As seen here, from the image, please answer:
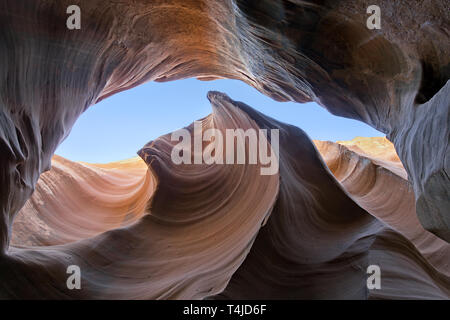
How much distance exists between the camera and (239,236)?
383 cm

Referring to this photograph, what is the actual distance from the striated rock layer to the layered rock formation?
0.02m

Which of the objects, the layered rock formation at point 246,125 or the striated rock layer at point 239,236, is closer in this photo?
the layered rock formation at point 246,125

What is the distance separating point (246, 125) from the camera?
17.2 ft

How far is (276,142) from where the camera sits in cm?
461

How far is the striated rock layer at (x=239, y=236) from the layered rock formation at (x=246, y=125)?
0.02 metres

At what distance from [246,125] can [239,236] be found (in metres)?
2.09

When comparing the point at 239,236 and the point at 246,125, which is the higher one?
the point at 246,125

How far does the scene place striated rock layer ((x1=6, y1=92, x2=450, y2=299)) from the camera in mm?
2973

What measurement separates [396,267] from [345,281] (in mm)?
615

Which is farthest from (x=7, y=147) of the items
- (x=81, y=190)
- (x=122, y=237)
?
(x=81, y=190)

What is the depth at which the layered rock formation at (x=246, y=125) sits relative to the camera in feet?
7.78

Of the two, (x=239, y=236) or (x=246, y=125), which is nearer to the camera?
(x=239, y=236)

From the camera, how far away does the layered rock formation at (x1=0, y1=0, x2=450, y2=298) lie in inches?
93.4

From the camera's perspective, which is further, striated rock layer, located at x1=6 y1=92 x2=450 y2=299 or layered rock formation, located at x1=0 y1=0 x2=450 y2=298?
striated rock layer, located at x1=6 y1=92 x2=450 y2=299
